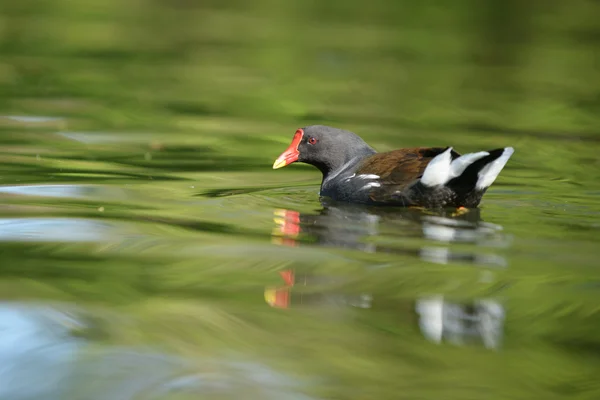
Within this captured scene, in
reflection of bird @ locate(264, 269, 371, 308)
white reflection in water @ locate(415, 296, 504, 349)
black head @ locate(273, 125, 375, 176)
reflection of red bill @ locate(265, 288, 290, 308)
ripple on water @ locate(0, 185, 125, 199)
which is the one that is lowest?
reflection of red bill @ locate(265, 288, 290, 308)

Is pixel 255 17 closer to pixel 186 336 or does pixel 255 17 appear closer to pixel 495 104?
pixel 495 104

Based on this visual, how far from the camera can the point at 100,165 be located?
8430 mm

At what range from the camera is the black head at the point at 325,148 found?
25.9 ft


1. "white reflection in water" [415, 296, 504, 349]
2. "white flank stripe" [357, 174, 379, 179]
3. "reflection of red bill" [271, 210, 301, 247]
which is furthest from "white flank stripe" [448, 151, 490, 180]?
"white reflection in water" [415, 296, 504, 349]

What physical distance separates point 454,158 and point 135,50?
10464 millimetres

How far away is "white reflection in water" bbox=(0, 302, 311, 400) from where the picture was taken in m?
3.64

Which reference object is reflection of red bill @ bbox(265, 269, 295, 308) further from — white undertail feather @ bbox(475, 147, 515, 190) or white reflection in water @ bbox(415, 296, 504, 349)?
white undertail feather @ bbox(475, 147, 515, 190)

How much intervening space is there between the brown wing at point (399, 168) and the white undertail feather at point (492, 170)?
193 millimetres

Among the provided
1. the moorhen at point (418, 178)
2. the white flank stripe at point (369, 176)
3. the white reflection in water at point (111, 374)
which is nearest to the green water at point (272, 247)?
the white reflection in water at point (111, 374)

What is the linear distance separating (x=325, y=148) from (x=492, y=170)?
168cm

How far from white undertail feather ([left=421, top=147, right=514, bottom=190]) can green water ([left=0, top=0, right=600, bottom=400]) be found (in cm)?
21

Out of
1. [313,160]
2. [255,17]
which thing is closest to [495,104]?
[313,160]

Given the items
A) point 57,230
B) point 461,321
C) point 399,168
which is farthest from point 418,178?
point 461,321

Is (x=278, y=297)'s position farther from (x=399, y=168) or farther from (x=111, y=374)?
(x=399, y=168)
